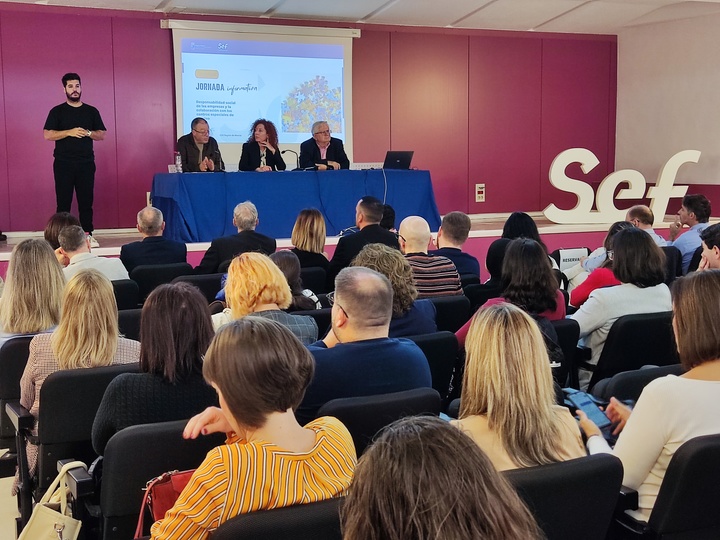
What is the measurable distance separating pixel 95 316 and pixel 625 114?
10695mm

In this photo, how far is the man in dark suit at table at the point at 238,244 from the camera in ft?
17.4

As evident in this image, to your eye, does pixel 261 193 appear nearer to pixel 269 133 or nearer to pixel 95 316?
pixel 269 133

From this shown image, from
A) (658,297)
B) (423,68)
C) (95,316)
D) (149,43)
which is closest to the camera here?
(95,316)

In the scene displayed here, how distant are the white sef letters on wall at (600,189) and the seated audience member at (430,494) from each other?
8649 mm

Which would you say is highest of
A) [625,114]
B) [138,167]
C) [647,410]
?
[625,114]

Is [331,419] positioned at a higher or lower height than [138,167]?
lower

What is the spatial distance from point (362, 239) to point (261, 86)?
17.4 ft

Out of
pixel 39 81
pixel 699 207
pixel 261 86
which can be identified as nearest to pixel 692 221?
pixel 699 207

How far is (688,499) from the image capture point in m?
1.80

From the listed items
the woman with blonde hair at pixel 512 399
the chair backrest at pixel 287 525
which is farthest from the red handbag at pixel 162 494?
the woman with blonde hair at pixel 512 399

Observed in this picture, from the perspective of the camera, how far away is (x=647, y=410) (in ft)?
6.33

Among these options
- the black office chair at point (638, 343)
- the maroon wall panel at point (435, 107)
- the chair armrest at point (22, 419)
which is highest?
the maroon wall panel at point (435, 107)

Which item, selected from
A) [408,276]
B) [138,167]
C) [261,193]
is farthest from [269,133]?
[408,276]

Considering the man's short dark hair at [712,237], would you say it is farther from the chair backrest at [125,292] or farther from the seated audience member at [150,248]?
the seated audience member at [150,248]
